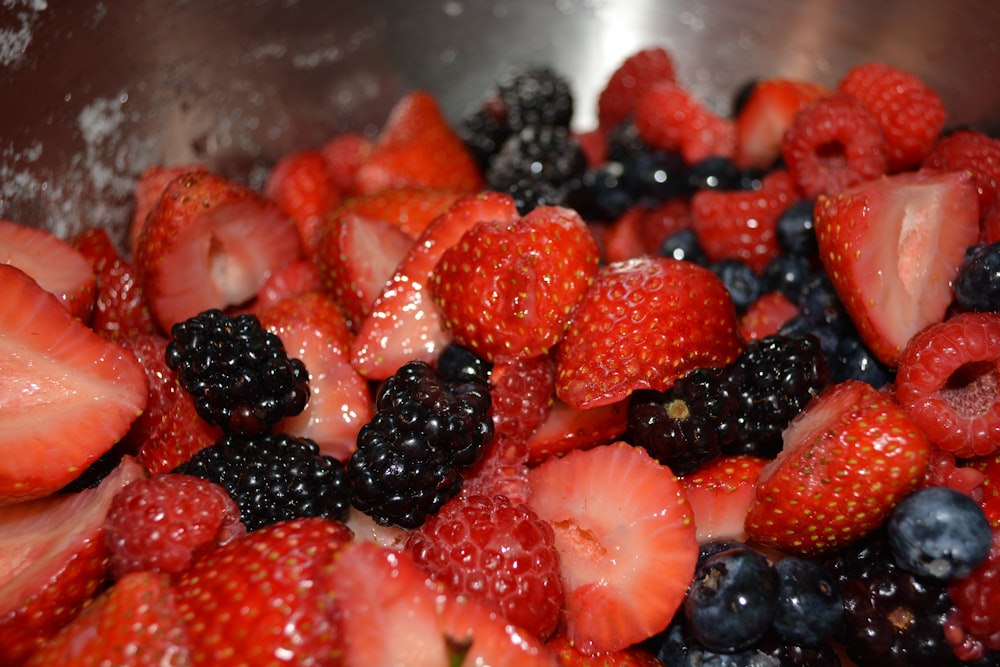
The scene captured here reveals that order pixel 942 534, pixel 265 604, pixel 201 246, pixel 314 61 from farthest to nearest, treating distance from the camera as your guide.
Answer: pixel 314 61, pixel 201 246, pixel 942 534, pixel 265 604

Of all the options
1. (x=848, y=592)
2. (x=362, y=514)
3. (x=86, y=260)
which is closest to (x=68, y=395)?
(x=86, y=260)

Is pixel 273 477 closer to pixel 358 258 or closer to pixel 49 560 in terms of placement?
pixel 49 560

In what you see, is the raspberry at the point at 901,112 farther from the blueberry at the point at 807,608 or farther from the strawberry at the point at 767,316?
the blueberry at the point at 807,608

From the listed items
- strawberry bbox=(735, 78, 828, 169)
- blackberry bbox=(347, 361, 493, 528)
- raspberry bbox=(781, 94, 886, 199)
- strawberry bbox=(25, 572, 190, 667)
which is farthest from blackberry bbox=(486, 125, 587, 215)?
strawberry bbox=(25, 572, 190, 667)

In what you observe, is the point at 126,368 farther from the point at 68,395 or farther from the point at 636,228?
the point at 636,228

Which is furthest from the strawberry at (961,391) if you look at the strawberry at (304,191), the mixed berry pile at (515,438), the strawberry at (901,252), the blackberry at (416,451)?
the strawberry at (304,191)

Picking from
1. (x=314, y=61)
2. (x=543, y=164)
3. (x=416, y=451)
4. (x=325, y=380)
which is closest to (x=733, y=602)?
(x=416, y=451)
